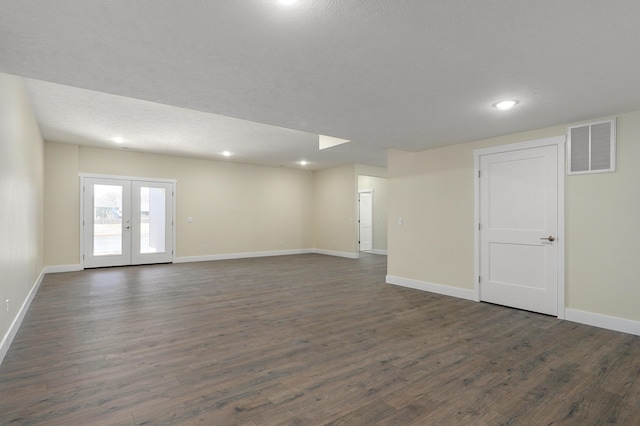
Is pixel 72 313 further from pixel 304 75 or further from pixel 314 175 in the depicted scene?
pixel 314 175

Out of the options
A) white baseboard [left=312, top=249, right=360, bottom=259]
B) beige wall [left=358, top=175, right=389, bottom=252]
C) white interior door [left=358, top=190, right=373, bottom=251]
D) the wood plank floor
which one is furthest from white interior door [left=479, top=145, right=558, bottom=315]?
white interior door [left=358, top=190, right=373, bottom=251]

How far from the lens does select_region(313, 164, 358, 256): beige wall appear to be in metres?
9.65

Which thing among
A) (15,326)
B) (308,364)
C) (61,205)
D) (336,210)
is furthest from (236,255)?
(308,364)

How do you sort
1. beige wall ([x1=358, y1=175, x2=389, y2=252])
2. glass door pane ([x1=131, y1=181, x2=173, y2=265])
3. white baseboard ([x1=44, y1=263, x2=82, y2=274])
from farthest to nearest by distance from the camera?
beige wall ([x1=358, y1=175, x2=389, y2=252])
glass door pane ([x1=131, y1=181, x2=173, y2=265])
white baseboard ([x1=44, y1=263, x2=82, y2=274])

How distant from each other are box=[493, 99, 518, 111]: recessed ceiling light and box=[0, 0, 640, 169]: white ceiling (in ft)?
0.37

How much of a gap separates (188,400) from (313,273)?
4.97 metres

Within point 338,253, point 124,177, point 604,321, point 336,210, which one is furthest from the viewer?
point 336,210

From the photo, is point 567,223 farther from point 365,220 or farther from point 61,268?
point 61,268

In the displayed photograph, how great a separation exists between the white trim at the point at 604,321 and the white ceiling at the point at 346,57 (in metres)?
2.26

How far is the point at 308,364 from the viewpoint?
2.80 m

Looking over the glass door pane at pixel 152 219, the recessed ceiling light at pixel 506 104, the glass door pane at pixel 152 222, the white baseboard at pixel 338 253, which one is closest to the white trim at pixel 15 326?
the glass door pane at pixel 152 222

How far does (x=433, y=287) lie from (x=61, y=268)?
7.67 meters

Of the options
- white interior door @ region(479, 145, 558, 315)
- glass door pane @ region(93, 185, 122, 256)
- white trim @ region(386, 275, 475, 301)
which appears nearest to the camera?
white interior door @ region(479, 145, 558, 315)

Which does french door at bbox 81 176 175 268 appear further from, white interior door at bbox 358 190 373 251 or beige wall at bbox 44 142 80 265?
white interior door at bbox 358 190 373 251
